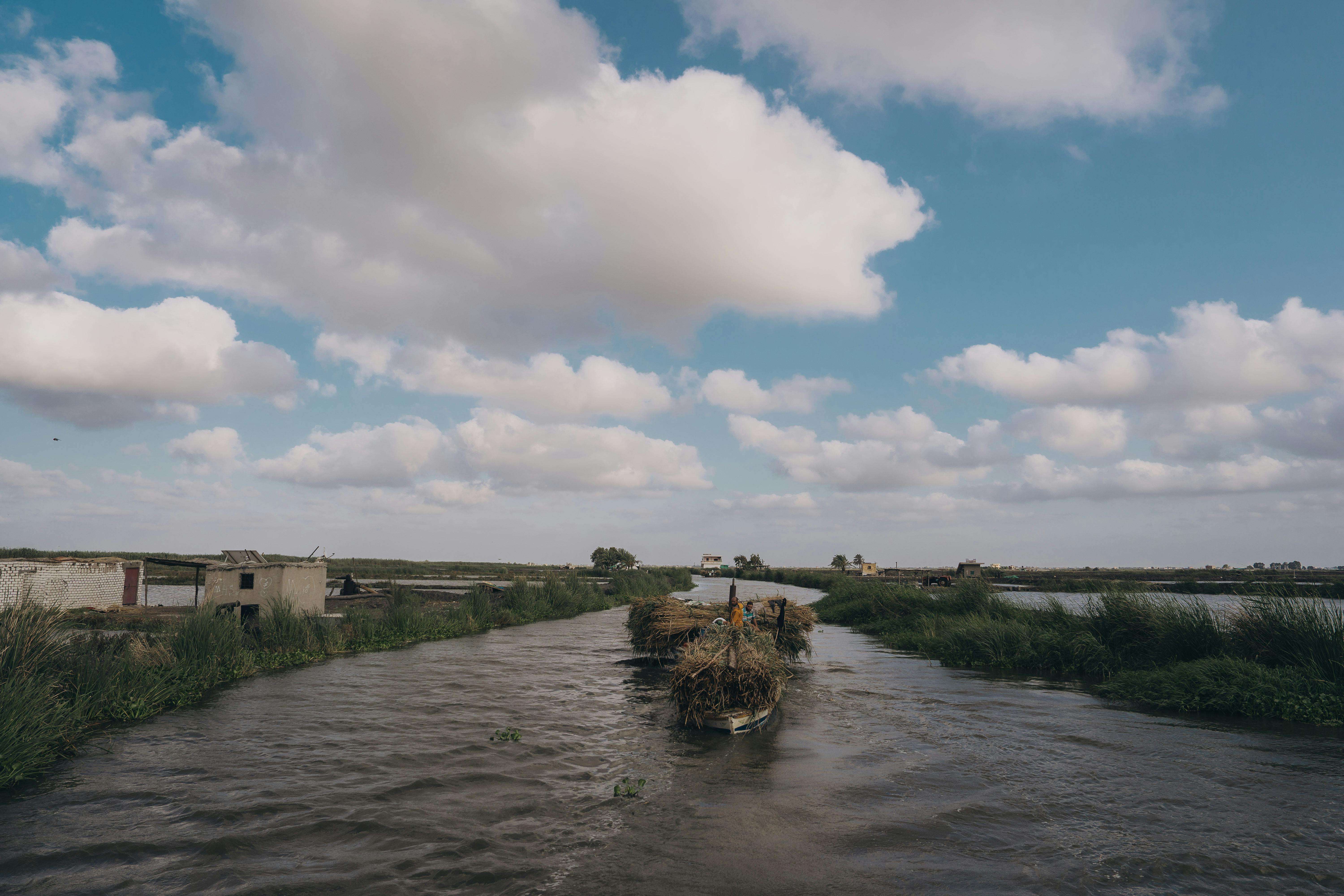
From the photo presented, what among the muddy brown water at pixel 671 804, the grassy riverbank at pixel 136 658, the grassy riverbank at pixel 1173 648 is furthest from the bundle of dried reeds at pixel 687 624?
the grassy riverbank at pixel 136 658

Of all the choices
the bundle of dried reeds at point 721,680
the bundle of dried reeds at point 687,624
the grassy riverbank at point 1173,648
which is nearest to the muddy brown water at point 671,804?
the bundle of dried reeds at point 721,680

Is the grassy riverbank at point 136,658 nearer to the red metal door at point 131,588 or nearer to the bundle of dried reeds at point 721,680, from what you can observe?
the bundle of dried reeds at point 721,680

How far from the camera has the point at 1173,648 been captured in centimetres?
1983

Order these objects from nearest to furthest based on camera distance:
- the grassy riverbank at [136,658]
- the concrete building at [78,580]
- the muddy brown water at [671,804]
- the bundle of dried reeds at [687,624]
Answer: the muddy brown water at [671,804]
the grassy riverbank at [136,658]
the bundle of dried reeds at [687,624]
the concrete building at [78,580]

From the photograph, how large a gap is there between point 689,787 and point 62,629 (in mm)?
13912

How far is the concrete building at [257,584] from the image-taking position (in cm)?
2811

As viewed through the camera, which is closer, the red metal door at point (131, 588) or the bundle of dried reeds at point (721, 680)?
the bundle of dried reeds at point (721, 680)

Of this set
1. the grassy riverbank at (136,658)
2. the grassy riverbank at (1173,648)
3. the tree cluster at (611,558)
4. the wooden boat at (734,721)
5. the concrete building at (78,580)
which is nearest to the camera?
the grassy riverbank at (136,658)

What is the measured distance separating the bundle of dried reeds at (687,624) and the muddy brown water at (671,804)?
159 inches

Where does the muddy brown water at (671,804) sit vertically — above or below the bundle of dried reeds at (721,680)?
below

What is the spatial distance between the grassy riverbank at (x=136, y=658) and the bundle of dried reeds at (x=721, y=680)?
34.8ft

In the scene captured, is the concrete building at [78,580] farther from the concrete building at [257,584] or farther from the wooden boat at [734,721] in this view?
the wooden boat at [734,721]

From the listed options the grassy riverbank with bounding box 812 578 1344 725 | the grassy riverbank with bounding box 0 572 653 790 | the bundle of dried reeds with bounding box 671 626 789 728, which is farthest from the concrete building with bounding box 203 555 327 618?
the grassy riverbank with bounding box 812 578 1344 725

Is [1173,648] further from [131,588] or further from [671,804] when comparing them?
[131,588]
